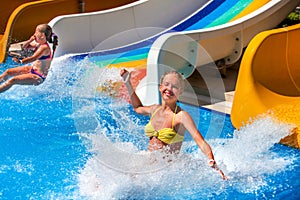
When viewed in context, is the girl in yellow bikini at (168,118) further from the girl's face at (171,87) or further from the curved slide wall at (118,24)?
the curved slide wall at (118,24)

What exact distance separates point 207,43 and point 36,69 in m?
1.97

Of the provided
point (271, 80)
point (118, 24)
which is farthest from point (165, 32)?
point (271, 80)

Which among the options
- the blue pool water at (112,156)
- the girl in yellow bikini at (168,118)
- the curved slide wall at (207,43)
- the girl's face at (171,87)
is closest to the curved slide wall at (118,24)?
the blue pool water at (112,156)

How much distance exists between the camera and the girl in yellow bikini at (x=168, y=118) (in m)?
3.33

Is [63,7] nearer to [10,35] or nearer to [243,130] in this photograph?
[10,35]

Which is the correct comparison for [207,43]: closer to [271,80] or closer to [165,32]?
[271,80]

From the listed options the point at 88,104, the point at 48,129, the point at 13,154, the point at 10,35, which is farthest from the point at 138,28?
the point at 13,154

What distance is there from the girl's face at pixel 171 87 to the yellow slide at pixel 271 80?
147 cm

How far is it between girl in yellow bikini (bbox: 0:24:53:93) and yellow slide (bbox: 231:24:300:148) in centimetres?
225

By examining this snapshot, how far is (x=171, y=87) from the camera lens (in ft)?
10.9

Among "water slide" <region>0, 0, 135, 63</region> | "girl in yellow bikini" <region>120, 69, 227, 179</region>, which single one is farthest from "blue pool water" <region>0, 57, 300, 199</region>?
"water slide" <region>0, 0, 135, 63</region>

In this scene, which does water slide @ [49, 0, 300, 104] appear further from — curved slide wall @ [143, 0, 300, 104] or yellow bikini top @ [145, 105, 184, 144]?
yellow bikini top @ [145, 105, 184, 144]

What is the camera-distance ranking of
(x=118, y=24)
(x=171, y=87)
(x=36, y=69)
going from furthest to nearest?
1. (x=118, y=24)
2. (x=36, y=69)
3. (x=171, y=87)

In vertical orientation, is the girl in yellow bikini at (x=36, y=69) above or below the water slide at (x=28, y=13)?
below
